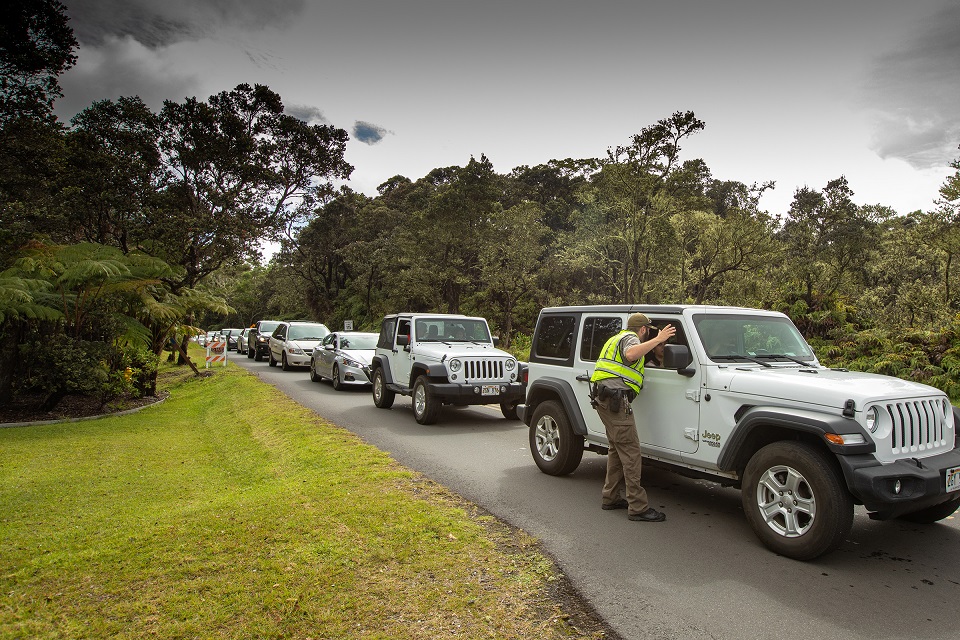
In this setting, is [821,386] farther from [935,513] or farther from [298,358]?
[298,358]

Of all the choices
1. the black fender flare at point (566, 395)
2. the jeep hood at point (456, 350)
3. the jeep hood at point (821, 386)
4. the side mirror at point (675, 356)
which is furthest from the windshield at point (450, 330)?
the jeep hood at point (821, 386)

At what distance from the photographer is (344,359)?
50.2 ft

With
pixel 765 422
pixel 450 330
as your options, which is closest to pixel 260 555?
pixel 765 422

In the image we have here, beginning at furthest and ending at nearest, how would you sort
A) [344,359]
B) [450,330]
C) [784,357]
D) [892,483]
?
[344,359] < [450,330] < [784,357] < [892,483]

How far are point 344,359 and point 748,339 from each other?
11.6m

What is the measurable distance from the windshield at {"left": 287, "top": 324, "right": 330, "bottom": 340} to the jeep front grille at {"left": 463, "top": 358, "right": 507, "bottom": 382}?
13.3m

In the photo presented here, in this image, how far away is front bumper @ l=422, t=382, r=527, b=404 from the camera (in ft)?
32.1

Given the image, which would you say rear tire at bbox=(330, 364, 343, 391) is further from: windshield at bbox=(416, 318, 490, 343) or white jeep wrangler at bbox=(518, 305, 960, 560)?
white jeep wrangler at bbox=(518, 305, 960, 560)

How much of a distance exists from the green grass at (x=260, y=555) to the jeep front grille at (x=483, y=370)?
2802 mm

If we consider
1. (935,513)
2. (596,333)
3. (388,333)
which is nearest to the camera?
(935,513)

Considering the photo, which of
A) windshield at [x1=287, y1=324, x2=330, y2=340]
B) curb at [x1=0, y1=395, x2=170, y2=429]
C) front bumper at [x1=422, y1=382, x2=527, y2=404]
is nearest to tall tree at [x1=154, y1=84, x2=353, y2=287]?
windshield at [x1=287, y1=324, x2=330, y2=340]

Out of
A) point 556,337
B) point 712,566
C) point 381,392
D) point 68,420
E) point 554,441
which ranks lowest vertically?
point 68,420

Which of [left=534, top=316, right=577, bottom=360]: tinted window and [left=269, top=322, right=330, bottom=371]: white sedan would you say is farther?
[left=269, top=322, right=330, bottom=371]: white sedan

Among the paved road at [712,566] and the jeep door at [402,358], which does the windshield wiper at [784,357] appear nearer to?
the paved road at [712,566]
